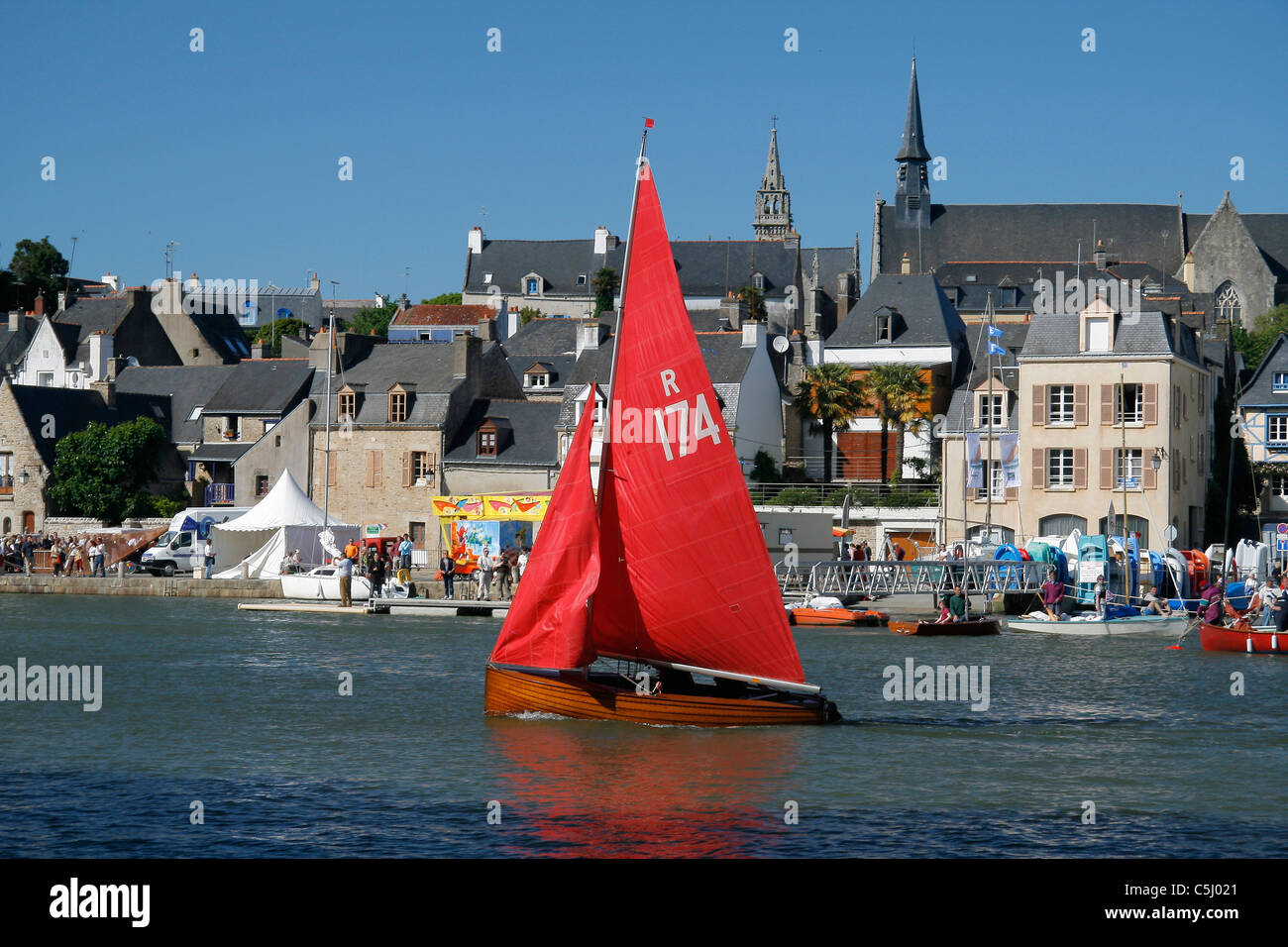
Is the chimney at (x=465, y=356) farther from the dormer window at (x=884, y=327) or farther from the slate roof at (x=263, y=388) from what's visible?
the dormer window at (x=884, y=327)

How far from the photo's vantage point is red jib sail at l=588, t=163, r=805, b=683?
24.0 m

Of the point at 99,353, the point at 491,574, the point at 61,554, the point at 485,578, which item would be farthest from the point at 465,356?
the point at 99,353

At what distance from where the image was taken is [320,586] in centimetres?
5341

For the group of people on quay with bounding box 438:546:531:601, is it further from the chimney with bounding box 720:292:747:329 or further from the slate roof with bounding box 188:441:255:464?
the chimney with bounding box 720:292:747:329

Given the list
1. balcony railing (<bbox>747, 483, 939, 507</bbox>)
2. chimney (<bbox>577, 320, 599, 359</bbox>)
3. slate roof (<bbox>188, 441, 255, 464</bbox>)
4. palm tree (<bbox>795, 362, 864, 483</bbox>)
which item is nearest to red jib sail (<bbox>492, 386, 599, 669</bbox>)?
balcony railing (<bbox>747, 483, 939, 507</bbox>)

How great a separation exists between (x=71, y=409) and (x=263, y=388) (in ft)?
28.9

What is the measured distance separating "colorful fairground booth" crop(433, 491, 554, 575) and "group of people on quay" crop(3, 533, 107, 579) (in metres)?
14.0

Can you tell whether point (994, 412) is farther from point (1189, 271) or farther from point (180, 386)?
point (1189, 271)

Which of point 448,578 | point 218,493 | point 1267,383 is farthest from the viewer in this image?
point 1267,383

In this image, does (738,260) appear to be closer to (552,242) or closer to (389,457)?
(552,242)

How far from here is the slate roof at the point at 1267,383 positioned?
258 ft

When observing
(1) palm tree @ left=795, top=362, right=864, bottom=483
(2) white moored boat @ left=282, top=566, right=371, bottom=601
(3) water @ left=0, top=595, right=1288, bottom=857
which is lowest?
(3) water @ left=0, top=595, right=1288, bottom=857

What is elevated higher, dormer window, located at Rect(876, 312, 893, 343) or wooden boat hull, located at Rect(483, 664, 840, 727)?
dormer window, located at Rect(876, 312, 893, 343)
